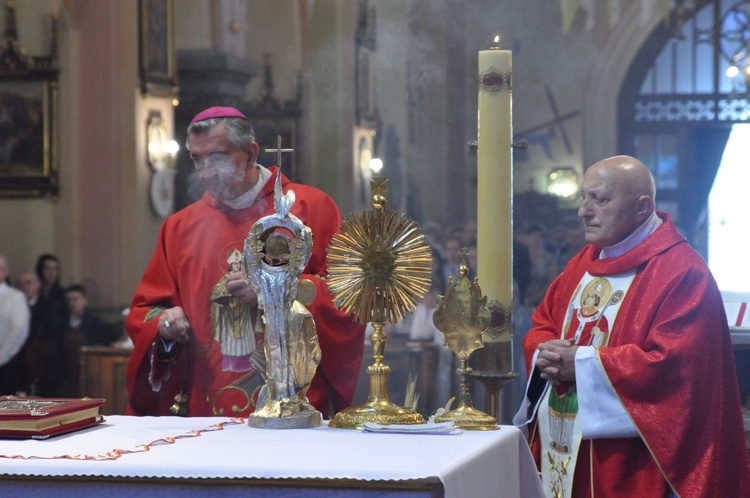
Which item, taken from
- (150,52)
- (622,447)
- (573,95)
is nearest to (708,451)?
(622,447)

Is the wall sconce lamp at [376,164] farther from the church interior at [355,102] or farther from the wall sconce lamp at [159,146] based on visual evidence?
the wall sconce lamp at [159,146]

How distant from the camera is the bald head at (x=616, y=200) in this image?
384 cm

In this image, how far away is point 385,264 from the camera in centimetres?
301

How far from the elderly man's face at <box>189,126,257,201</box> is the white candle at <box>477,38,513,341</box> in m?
0.92

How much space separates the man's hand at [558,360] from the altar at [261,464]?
0.88 metres

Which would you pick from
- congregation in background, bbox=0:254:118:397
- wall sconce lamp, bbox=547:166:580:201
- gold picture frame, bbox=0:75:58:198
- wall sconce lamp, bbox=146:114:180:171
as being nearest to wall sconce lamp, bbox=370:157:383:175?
wall sconce lamp, bbox=547:166:580:201

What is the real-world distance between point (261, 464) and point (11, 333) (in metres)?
6.82

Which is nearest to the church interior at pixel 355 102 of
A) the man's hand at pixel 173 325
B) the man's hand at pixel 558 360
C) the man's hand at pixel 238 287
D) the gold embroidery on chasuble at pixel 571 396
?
the gold embroidery on chasuble at pixel 571 396

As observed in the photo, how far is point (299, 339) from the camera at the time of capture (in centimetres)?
296

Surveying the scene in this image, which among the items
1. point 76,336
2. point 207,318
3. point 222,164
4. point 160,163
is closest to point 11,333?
point 76,336

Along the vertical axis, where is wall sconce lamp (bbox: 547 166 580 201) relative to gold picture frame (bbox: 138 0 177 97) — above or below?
below

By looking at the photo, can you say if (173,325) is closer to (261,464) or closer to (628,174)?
(261,464)

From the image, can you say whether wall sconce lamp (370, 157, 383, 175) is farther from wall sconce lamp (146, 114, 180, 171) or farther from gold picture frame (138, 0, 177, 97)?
gold picture frame (138, 0, 177, 97)

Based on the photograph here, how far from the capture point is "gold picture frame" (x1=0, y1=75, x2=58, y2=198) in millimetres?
9266
